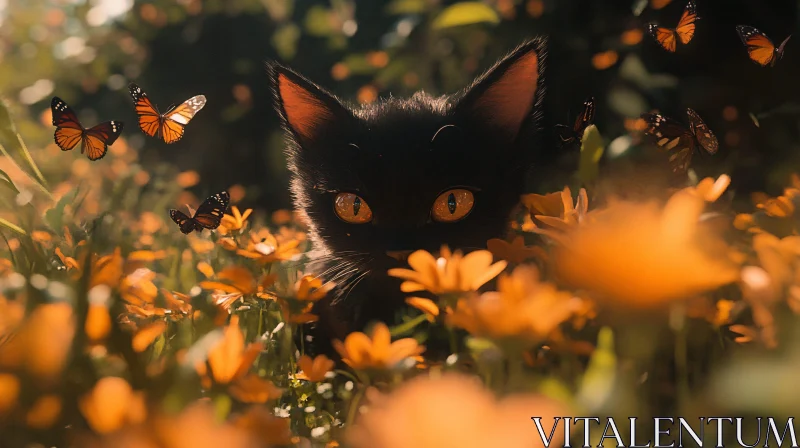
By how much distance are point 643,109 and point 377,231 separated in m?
1.18

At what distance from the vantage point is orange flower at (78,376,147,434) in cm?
29

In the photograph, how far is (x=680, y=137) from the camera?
3.59ft

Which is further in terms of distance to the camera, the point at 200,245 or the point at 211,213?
the point at 200,245

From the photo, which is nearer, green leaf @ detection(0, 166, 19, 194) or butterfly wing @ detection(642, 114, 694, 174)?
green leaf @ detection(0, 166, 19, 194)

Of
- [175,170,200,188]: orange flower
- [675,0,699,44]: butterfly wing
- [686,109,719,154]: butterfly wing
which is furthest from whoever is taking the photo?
[175,170,200,188]: orange flower

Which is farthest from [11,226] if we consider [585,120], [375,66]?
[375,66]

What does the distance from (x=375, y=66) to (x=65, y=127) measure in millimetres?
1508

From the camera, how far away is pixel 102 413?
0.96ft

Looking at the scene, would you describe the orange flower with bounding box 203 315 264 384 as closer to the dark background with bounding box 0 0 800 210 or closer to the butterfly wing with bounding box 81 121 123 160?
the butterfly wing with bounding box 81 121 123 160

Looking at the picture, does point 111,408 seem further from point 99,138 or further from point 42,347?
point 99,138

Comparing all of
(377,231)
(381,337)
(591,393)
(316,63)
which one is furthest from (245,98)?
(591,393)

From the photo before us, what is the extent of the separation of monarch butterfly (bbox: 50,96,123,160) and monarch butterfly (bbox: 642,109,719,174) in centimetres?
100

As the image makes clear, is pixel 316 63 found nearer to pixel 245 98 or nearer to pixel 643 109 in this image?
pixel 245 98

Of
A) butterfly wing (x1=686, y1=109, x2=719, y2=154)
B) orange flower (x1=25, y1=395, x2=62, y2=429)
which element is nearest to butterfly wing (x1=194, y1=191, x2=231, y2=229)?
orange flower (x1=25, y1=395, x2=62, y2=429)
